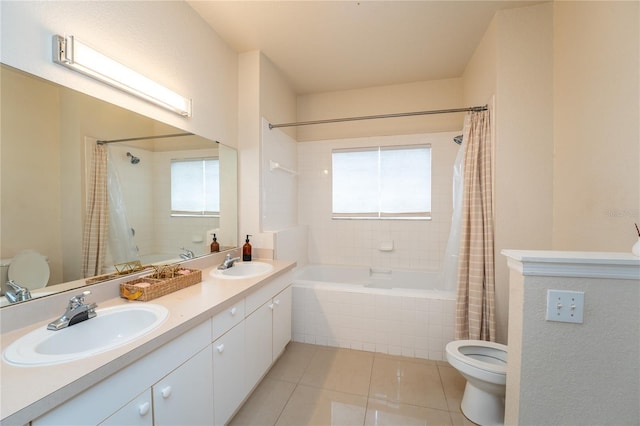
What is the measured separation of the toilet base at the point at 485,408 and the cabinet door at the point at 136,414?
172 centimetres

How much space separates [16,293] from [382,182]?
2.99 meters

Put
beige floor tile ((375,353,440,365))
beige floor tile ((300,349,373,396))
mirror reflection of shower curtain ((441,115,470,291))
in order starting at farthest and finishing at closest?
mirror reflection of shower curtain ((441,115,470,291))
beige floor tile ((375,353,440,365))
beige floor tile ((300,349,373,396))

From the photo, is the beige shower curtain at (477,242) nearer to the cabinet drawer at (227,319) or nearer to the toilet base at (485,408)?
the toilet base at (485,408)

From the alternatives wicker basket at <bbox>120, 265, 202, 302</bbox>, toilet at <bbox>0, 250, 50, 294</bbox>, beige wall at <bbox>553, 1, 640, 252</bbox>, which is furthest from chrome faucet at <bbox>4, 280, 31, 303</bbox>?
beige wall at <bbox>553, 1, 640, 252</bbox>

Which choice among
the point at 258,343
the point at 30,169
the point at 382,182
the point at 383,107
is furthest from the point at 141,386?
the point at 383,107

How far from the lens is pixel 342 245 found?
328 centimetres

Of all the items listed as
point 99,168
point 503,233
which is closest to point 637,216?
point 503,233

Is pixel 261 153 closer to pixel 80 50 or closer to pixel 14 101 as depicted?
pixel 80 50

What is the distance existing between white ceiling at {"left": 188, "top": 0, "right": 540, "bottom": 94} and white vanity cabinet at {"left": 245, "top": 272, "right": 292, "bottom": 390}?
2025 millimetres

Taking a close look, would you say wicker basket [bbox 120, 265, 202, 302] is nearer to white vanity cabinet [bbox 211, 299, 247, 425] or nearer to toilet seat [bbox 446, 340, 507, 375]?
white vanity cabinet [bbox 211, 299, 247, 425]

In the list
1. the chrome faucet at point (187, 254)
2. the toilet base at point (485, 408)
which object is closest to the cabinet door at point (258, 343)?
the chrome faucet at point (187, 254)

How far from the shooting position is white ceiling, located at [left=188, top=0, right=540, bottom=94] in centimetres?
189

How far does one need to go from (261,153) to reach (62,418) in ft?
6.88

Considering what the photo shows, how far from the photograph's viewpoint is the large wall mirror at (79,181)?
102 centimetres
